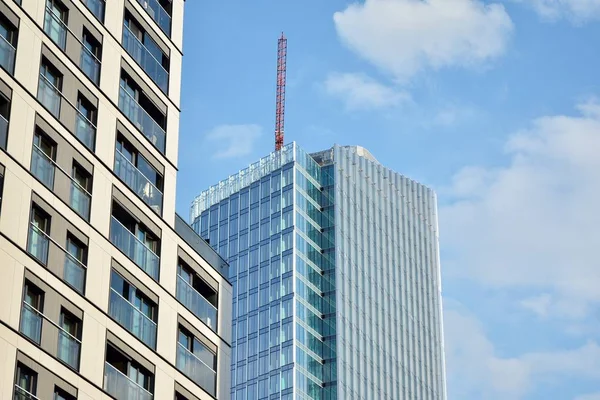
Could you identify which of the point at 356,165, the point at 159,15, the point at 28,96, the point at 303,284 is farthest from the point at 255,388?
the point at 28,96

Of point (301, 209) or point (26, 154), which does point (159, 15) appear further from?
point (301, 209)

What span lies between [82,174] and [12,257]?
23.1 ft

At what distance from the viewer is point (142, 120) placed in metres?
55.3

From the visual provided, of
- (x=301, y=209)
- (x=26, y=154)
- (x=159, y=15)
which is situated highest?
(x=301, y=209)

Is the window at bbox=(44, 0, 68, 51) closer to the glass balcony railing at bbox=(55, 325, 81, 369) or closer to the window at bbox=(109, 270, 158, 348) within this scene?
the window at bbox=(109, 270, 158, 348)

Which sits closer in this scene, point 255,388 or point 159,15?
point 159,15

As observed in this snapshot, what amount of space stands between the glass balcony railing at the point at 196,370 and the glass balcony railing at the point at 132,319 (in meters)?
2.22

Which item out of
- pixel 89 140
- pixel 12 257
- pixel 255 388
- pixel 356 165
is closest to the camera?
pixel 12 257

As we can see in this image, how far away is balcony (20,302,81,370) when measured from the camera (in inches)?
1694

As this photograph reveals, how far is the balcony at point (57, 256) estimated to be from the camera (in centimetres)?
4476

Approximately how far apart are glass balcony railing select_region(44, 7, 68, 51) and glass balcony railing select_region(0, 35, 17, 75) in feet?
9.11

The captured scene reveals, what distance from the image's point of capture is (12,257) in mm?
43156

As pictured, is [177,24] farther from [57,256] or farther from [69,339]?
[69,339]

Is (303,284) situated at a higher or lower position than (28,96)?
higher
